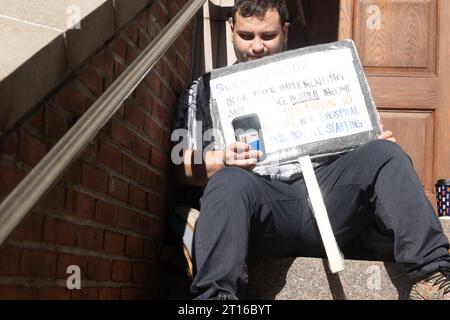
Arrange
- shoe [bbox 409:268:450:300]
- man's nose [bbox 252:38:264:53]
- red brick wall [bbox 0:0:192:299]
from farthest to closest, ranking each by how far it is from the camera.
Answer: man's nose [bbox 252:38:264:53] < shoe [bbox 409:268:450:300] < red brick wall [bbox 0:0:192:299]

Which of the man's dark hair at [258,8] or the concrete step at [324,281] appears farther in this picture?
the man's dark hair at [258,8]

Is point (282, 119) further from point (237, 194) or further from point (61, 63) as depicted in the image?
point (61, 63)

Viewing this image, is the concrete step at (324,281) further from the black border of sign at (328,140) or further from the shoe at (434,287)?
the black border of sign at (328,140)

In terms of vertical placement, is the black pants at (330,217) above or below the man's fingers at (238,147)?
below

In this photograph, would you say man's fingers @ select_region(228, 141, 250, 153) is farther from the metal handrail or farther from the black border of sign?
the metal handrail

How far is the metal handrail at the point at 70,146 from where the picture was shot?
1075 mm

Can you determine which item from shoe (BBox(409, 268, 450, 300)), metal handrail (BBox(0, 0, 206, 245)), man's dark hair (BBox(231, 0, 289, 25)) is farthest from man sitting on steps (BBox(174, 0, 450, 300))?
metal handrail (BBox(0, 0, 206, 245))

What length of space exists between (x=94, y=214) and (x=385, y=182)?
899 millimetres

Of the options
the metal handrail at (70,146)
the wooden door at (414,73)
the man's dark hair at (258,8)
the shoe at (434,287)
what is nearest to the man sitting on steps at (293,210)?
the shoe at (434,287)

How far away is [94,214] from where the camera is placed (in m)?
1.81

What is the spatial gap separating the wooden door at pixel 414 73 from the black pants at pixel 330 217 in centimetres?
123

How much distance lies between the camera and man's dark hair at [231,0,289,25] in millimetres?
2660

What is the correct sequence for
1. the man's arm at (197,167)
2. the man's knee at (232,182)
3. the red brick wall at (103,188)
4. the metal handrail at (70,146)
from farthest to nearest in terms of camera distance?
1. the man's arm at (197,167)
2. the man's knee at (232,182)
3. the red brick wall at (103,188)
4. the metal handrail at (70,146)

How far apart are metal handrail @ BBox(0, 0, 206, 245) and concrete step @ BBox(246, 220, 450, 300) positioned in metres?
0.84
